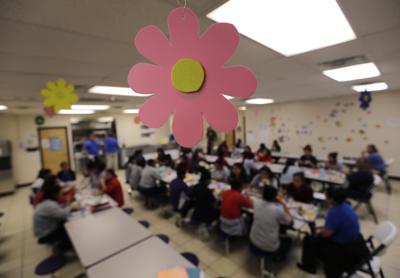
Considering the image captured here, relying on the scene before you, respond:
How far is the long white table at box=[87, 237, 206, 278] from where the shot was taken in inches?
63.0

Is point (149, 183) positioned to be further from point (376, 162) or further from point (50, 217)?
point (376, 162)

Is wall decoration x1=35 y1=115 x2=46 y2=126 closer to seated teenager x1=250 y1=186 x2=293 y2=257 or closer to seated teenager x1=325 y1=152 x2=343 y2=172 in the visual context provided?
seated teenager x1=250 y1=186 x2=293 y2=257

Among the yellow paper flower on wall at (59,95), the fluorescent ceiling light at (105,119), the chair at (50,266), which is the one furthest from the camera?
the fluorescent ceiling light at (105,119)

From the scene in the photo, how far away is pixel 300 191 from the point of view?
3.08 metres

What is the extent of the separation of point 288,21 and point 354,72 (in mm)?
2477

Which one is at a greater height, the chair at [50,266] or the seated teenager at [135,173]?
the seated teenager at [135,173]

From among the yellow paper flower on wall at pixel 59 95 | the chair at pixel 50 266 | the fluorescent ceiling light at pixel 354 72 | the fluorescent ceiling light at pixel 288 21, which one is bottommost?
the chair at pixel 50 266

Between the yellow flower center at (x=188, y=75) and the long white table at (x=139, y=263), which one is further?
the long white table at (x=139, y=263)

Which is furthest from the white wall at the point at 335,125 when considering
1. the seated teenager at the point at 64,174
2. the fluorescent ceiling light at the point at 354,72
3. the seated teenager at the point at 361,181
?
the seated teenager at the point at 64,174

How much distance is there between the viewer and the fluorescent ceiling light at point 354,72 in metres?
2.68

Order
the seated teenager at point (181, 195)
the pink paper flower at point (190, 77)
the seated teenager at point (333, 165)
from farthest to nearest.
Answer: the seated teenager at point (333, 165)
the seated teenager at point (181, 195)
the pink paper flower at point (190, 77)

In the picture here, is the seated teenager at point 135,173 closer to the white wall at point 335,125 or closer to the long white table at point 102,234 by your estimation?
the long white table at point 102,234

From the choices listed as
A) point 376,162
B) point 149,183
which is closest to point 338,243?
point 149,183

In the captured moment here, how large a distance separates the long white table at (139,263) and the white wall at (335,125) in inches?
274
